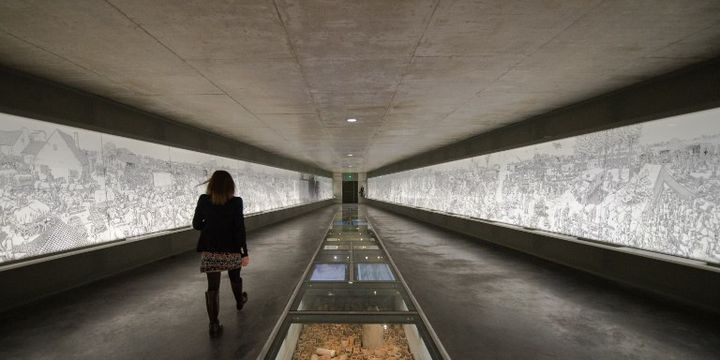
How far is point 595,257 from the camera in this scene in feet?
17.9

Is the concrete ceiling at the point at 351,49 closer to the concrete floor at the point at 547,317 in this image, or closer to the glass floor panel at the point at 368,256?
the concrete floor at the point at 547,317

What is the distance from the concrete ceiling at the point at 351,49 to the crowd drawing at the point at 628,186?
0.87 m

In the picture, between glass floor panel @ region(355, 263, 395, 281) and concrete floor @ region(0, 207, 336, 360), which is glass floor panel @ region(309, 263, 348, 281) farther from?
concrete floor @ region(0, 207, 336, 360)

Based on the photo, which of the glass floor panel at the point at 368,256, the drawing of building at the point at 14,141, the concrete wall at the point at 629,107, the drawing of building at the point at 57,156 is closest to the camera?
the concrete wall at the point at 629,107

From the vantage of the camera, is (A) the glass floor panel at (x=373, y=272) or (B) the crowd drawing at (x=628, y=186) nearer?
(B) the crowd drawing at (x=628, y=186)

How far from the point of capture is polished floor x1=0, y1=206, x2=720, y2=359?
303cm

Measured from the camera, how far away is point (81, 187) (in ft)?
16.8

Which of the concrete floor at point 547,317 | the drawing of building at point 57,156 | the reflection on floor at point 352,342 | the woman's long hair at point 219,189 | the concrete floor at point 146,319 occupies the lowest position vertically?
the reflection on floor at point 352,342

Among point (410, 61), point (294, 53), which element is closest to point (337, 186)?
point (410, 61)

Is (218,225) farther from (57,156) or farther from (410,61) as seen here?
(57,156)

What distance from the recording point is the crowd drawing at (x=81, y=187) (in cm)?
420

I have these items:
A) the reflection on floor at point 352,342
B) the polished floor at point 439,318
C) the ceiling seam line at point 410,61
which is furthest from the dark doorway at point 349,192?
the reflection on floor at point 352,342

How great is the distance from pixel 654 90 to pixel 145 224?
29.0 feet

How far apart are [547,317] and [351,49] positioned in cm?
377
